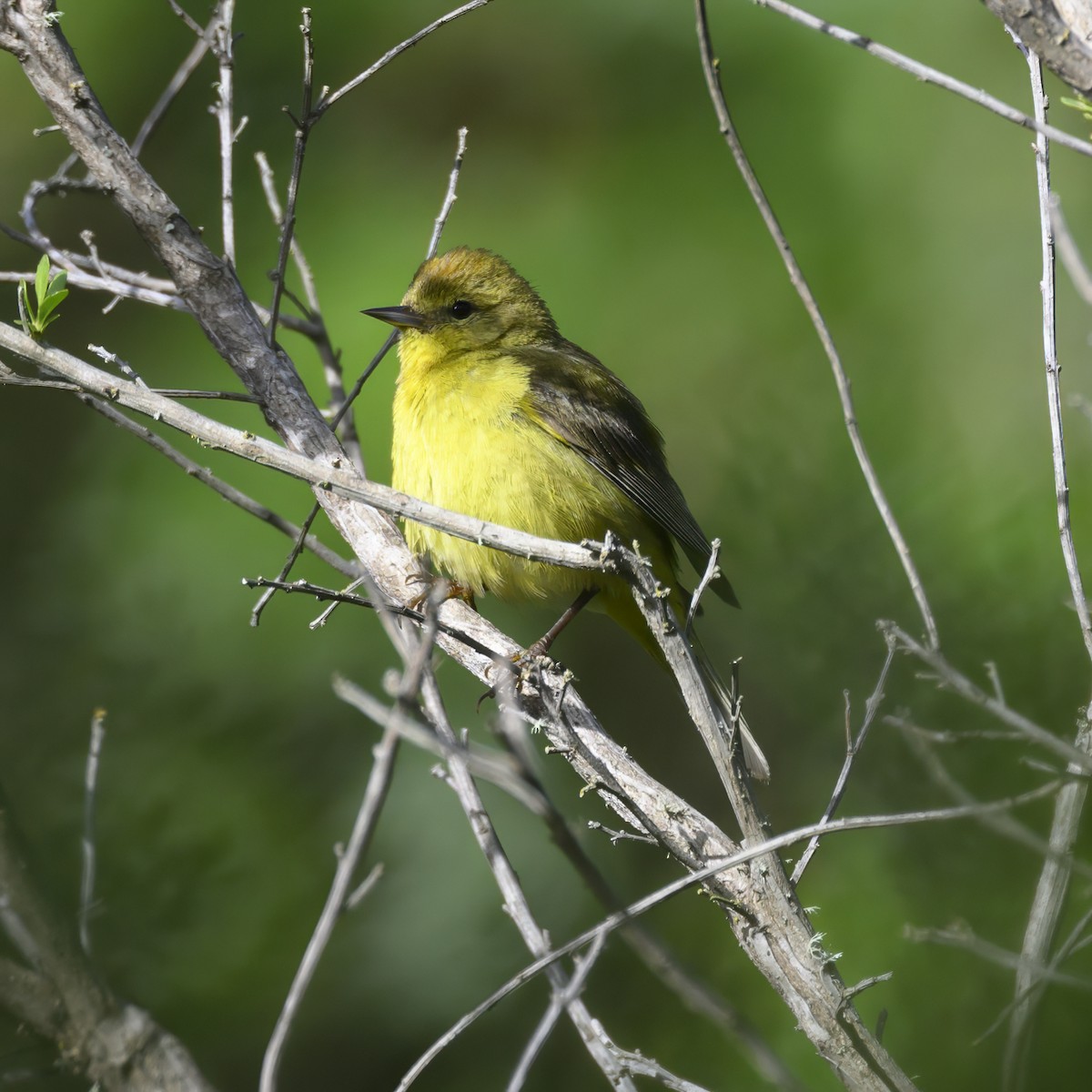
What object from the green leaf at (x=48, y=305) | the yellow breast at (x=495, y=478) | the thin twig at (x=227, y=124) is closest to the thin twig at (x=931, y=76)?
the green leaf at (x=48, y=305)

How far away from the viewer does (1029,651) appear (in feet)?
15.2

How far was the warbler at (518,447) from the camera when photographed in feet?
14.2

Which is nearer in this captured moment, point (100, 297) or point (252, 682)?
point (252, 682)

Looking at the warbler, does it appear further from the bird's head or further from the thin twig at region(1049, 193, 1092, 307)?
the thin twig at region(1049, 193, 1092, 307)

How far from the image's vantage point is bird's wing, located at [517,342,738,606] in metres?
4.59

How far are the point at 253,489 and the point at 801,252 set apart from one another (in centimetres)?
247

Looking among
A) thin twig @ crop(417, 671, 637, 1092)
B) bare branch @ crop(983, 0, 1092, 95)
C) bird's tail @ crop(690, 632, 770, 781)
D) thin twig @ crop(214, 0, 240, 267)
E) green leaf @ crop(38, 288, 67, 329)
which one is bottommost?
bird's tail @ crop(690, 632, 770, 781)

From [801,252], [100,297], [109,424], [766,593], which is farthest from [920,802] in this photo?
[100,297]

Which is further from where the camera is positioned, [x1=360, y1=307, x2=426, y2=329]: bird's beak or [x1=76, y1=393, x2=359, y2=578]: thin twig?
[x1=360, y1=307, x2=426, y2=329]: bird's beak

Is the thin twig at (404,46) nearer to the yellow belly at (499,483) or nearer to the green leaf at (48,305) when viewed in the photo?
the green leaf at (48,305)

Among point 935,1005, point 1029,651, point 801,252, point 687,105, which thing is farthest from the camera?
point 687,105

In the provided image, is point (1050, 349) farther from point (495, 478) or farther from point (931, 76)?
point (495, 478)

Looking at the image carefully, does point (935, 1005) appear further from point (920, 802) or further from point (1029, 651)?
point (1029, 651)

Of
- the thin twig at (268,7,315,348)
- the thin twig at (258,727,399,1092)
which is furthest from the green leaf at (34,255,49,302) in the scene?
the thin twig at (258,727,399,1092)
